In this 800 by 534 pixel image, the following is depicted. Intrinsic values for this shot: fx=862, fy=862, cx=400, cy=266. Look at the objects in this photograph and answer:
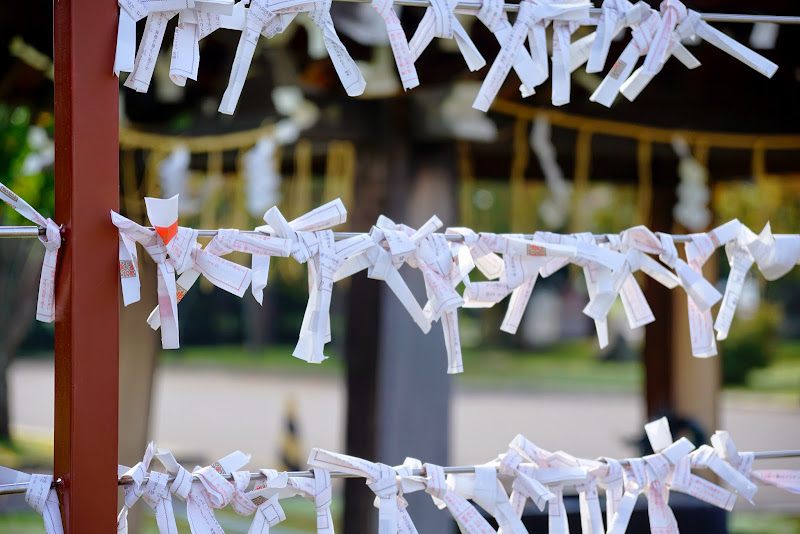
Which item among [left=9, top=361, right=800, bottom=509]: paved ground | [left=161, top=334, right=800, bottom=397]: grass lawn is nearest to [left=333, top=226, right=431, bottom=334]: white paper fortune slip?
[left=9, top=361, right=800, bottom=509]: paved ground

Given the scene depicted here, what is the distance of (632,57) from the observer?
32.0 inches

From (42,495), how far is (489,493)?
39 cm

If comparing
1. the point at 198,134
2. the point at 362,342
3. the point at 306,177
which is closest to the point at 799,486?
the point at 362,342

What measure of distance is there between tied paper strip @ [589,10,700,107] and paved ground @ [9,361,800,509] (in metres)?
4.78

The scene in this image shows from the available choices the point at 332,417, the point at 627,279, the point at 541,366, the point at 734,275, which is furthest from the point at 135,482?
the point at 541,366

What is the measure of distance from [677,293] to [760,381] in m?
9.74

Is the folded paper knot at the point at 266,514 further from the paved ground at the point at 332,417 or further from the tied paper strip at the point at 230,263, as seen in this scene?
the paved ground at the point at 332,417

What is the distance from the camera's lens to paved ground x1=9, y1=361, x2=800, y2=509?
7.02 meters

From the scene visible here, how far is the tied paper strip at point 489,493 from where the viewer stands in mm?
806

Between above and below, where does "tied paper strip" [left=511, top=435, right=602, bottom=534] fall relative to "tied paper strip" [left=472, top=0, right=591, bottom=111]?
below

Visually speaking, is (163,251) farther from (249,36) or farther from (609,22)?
(609,22)

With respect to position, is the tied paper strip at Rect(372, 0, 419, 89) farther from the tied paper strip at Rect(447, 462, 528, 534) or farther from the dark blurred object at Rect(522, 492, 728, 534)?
the dark blurred object at Rect(522, 492, 728, 534)

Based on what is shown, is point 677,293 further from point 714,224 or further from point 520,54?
point 520,54

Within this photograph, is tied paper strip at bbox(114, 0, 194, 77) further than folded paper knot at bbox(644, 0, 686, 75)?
No
